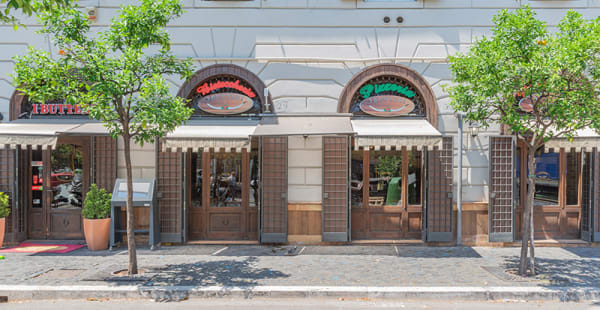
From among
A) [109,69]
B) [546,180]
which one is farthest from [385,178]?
[109,69]

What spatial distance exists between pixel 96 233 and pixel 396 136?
6.78 metres

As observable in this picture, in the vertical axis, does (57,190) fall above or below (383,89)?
below

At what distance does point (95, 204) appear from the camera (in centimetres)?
903

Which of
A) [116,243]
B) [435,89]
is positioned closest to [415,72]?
[435,89]

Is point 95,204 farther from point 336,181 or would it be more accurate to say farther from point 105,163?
point 336,181

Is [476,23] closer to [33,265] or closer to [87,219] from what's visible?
[87,219]

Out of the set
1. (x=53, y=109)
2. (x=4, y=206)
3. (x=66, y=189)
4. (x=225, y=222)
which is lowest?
(x=225, y=222)

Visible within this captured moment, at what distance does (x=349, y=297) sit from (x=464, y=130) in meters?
5.16

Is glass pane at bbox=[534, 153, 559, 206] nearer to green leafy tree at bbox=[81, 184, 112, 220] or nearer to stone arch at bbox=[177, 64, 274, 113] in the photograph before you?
stone arch at bbox=[177, 64, 274, 113]

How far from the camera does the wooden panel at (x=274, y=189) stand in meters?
9.44

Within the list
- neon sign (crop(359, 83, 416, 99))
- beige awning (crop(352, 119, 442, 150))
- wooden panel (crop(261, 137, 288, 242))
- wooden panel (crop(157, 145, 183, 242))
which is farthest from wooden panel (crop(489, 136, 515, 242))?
wooden panel (crop(157, 145, 183, 242))

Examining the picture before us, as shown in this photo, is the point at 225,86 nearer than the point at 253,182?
Yes

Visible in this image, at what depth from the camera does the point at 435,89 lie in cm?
950

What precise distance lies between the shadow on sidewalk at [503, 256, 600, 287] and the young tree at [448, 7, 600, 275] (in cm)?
40
